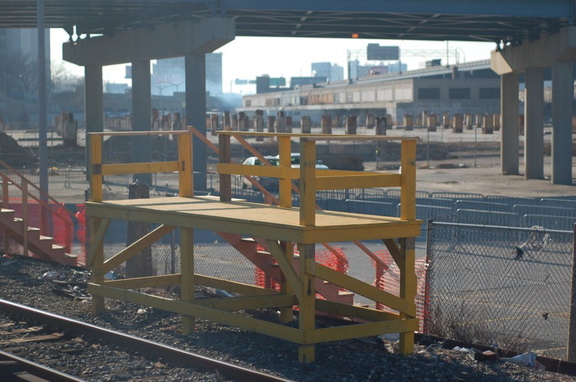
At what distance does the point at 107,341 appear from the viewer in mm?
10531

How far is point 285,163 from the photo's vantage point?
11297mm

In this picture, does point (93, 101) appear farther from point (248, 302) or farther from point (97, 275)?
point (248, 302)

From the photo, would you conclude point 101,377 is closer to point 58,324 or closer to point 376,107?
point 58,324

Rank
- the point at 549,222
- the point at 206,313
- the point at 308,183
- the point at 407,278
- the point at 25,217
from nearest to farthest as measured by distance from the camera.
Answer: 1. the point at 308,183
2. the point at 407,278
3. the point at 206,313
4. the point at 25,217
5. the point at 549,222

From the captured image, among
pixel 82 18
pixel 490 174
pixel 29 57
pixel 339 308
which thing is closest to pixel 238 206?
pixel 339 308

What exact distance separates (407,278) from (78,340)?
3827 mm

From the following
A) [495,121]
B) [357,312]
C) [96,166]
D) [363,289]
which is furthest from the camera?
[495,121]

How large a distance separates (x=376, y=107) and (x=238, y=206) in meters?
109

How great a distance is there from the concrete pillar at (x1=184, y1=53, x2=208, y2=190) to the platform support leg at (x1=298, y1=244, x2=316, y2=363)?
29.1 metres

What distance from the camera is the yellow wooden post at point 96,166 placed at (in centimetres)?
1230

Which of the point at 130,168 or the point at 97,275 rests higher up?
the point at 130,168

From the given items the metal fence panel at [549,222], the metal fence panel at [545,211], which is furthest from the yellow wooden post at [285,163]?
the metal fence panel at [545,211]

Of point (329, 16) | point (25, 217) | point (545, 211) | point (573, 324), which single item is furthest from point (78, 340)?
point (329, 16)

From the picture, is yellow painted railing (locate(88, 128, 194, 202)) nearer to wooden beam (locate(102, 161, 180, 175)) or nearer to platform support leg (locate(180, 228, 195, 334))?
wooden beam (locate(102, 161, 180, 175))
